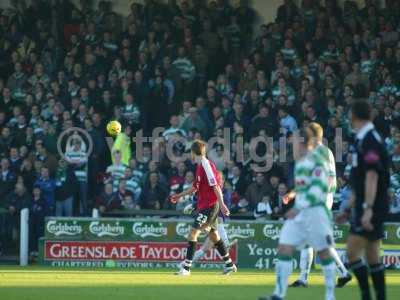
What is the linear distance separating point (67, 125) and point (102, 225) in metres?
3.17

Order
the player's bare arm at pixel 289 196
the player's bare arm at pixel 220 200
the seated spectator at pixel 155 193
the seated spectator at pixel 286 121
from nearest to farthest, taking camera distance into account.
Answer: the player's bare arm at pixel 289 196 < the player's bare arm at pixel 220 200 < the seated spectator at pixel 155 193 < the seated spectator at pixel 286 121

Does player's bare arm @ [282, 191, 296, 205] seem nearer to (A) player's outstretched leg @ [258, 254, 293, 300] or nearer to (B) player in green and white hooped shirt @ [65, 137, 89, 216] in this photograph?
(A) player's outstretched leg @ [258, 254, 293, 300]

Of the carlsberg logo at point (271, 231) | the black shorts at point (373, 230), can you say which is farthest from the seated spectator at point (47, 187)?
the black shorts at point (373, 230)

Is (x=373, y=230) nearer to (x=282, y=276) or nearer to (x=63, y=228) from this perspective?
(x=282, y=276)

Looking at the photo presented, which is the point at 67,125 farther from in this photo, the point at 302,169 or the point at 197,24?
the point at 302,169

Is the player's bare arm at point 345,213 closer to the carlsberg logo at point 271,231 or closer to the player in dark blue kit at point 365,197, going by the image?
the player in dark blue kit at point 365,197

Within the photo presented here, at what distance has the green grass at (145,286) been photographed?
48.3 feet

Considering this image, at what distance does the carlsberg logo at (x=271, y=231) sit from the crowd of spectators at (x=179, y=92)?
79 cm

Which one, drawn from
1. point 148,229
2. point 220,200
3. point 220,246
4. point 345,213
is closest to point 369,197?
point 345,213

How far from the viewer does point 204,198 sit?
60.6ft

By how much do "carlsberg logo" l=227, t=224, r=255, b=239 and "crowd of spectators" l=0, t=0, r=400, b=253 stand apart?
0.78m

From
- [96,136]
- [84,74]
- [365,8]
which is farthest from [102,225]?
[365,8]

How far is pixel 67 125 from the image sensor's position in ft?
80.2

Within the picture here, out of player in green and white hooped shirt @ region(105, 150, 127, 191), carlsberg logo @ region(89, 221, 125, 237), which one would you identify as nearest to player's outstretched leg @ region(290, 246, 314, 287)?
carlsberg logo @ region(89, 221, 125, 237)
